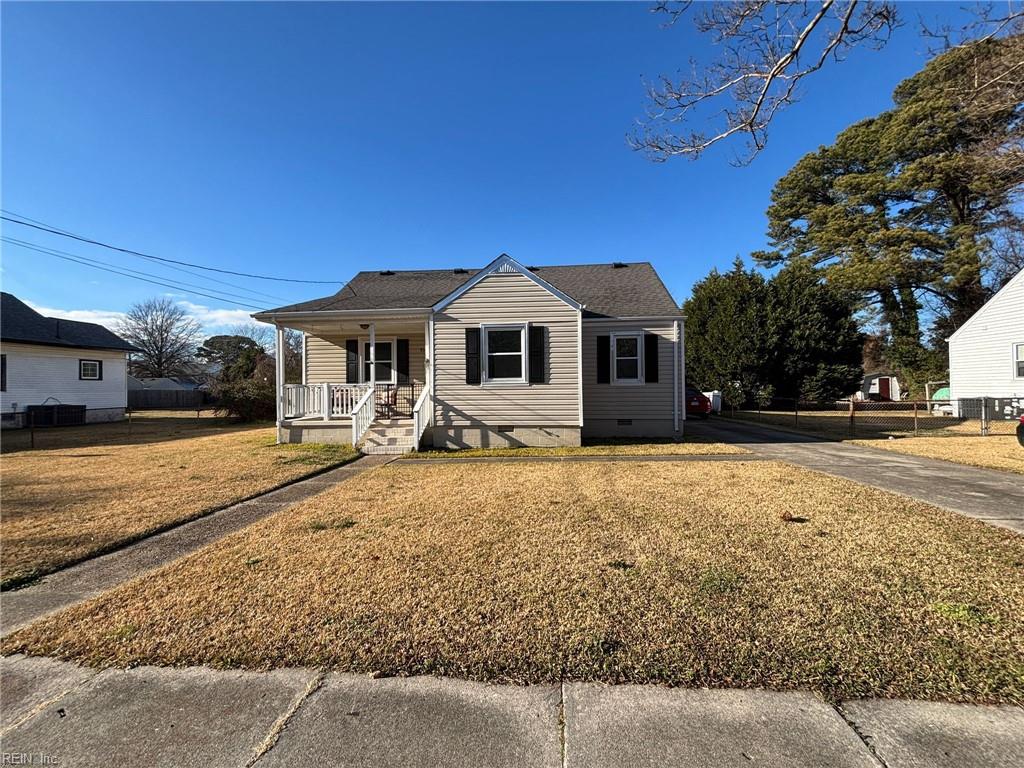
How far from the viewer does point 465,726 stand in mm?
1991

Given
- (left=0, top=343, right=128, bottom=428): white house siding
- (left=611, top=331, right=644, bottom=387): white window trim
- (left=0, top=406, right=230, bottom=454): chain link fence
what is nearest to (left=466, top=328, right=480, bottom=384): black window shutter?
(left=611, top=331, right=644, bottom=387): white window trim

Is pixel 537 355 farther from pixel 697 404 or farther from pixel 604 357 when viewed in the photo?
pixel 697 404

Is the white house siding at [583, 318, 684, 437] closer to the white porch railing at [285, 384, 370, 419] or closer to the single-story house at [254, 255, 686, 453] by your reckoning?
the single-story house at [254, 255, 686, 453]

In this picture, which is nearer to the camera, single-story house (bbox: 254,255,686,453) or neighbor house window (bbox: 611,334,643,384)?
single-story house (bbox: 254,255,686,453)

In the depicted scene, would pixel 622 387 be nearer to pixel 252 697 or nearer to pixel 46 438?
pixel 252 697

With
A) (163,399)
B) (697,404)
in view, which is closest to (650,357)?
(697,404)

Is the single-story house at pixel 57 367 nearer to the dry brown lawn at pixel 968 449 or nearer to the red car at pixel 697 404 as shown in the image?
the red car at pixel 697 404

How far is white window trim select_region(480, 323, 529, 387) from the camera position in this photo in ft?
35.8

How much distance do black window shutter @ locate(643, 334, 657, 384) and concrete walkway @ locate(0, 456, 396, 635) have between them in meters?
9.25

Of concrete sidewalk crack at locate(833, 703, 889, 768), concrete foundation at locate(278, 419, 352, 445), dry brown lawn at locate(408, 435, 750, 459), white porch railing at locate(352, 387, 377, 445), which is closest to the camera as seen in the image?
concrete sidewalk crack at locate(833, 703, 889, 768)

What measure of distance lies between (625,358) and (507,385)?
375 cm

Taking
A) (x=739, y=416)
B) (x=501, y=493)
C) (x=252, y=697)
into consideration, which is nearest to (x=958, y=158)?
(x=739, y=416)

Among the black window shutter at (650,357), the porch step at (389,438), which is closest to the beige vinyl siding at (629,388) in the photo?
the black window shutter at (650,357)

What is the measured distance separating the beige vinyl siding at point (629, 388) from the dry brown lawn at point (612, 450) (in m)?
1.22
